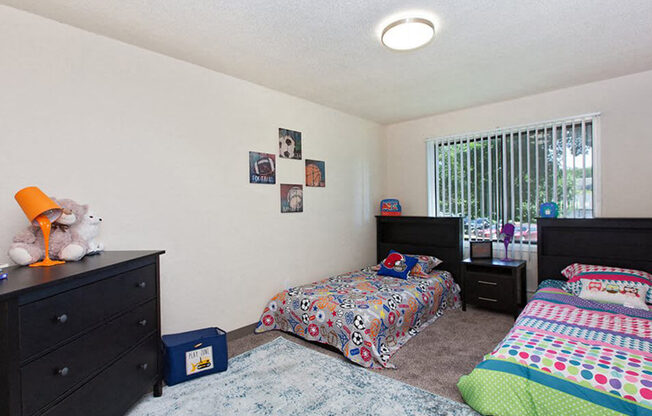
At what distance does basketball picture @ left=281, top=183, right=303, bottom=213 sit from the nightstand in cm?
201

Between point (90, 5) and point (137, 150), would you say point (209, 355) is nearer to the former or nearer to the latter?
point (137, 150)

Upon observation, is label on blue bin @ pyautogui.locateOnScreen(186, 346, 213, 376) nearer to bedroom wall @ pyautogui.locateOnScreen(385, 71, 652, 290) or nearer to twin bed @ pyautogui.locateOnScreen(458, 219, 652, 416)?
twin bed @ pyautogui.locateOnScreen(458, 219, 652, 416)

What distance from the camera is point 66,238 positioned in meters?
1.88

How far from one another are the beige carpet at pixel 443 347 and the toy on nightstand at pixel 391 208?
1.51m

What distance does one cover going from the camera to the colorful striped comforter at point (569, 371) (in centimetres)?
149

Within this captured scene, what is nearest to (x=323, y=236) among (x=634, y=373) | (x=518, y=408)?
(x=518, y=408)

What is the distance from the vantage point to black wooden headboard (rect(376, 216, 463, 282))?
404cm

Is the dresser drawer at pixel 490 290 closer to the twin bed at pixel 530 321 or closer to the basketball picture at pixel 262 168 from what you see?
the twin bed at pixel 530 321

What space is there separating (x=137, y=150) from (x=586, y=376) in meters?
3.09

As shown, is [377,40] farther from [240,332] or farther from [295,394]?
[240,332]

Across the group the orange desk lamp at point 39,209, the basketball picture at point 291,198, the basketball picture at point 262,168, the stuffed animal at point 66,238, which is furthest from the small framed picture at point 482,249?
the orange desk lamp at point 39,209

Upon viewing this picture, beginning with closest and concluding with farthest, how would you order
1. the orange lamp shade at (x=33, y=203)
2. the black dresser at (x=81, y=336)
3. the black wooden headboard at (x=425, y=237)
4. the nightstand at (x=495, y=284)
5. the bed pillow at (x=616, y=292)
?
the black dresser at (x=81, y=336), the orange lamp shade at (x=33, y=203), the bed pillow at (x=616, y=292), the nightstand at (x=495, y=284), the black wooden headboard at (x=425, y=237)

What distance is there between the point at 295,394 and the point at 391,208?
2975 millimetres

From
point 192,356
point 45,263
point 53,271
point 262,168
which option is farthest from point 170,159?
point 192,356
